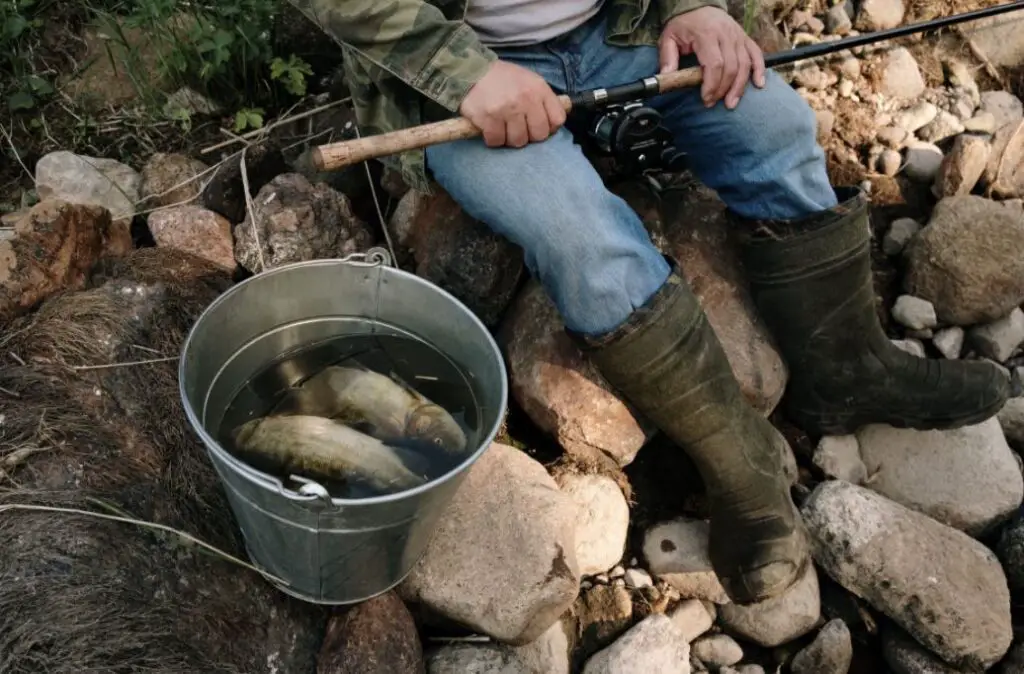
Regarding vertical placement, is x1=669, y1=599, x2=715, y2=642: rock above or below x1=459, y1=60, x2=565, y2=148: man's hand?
below

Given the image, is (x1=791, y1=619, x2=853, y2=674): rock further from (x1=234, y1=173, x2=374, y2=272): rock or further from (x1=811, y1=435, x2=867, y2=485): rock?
(x1=234, y1=173, x2=374, y2=272): rock

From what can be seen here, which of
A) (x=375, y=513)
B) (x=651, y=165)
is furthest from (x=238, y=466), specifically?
(x=651, y=165)

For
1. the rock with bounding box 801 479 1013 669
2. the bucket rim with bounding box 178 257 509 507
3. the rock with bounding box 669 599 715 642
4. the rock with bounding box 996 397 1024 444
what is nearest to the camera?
the bucket rim with bounding box 178 257 509 507

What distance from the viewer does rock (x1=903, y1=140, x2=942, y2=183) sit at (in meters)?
3.24

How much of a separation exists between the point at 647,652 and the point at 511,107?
1.34 metres

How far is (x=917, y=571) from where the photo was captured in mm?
Answer: 2299

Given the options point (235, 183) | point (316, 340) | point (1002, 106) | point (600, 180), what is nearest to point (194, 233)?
point (235, 183)

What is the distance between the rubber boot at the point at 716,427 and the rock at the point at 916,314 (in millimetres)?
836

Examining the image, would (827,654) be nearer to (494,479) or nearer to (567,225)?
(494,479)

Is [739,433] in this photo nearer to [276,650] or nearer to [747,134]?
[747,134]

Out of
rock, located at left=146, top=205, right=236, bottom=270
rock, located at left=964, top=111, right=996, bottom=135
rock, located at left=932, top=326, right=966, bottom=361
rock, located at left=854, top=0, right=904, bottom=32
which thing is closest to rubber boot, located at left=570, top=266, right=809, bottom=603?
rock, located at left=932, top=326, right=966, bottom=361

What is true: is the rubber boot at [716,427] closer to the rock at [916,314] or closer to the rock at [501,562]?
the rock at [501,562]

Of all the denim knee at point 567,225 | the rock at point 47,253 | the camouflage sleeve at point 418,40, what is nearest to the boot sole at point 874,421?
the denim knee at point 567,225

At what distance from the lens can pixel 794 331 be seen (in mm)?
2537
